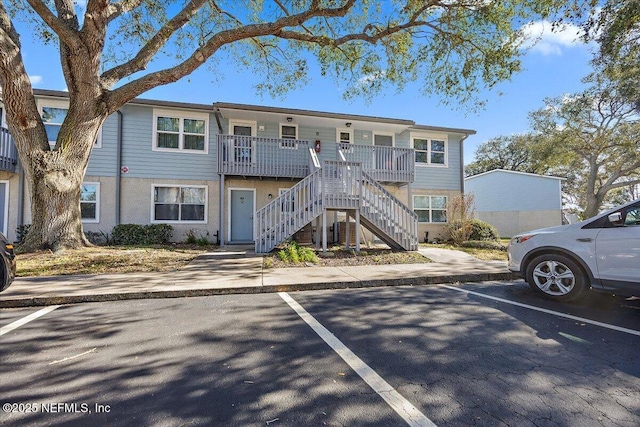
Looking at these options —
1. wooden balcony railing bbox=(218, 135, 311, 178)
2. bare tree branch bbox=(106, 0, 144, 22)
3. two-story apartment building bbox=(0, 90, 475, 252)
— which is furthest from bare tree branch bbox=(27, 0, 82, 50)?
wooden balcony railing bbox=(218, 135, 311, 178)

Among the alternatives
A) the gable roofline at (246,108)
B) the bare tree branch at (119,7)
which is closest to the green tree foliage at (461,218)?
the gable roofline at (246,108)

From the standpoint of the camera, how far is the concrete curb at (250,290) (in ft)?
14.7

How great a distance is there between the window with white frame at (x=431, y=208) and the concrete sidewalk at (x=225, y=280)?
7.05m

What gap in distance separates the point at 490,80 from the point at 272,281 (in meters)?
9.66

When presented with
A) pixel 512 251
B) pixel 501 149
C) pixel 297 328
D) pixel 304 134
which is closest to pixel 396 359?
pixel 297 328

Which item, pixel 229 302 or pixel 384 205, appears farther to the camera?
pixel 384 205

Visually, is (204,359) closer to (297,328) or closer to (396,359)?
(297,328)

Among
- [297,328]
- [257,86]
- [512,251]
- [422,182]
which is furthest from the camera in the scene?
[422,182]

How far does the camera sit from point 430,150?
1463 cm

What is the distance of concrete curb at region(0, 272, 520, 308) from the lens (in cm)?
449

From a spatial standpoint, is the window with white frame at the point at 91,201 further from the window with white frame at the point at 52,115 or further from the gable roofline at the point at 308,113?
the gable roofline at the point at 308,113

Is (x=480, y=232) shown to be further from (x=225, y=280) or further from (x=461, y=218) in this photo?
(x=225, y=280)

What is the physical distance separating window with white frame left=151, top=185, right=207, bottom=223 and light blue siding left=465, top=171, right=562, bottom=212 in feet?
53.3

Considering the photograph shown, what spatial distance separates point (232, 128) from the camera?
498 inches
